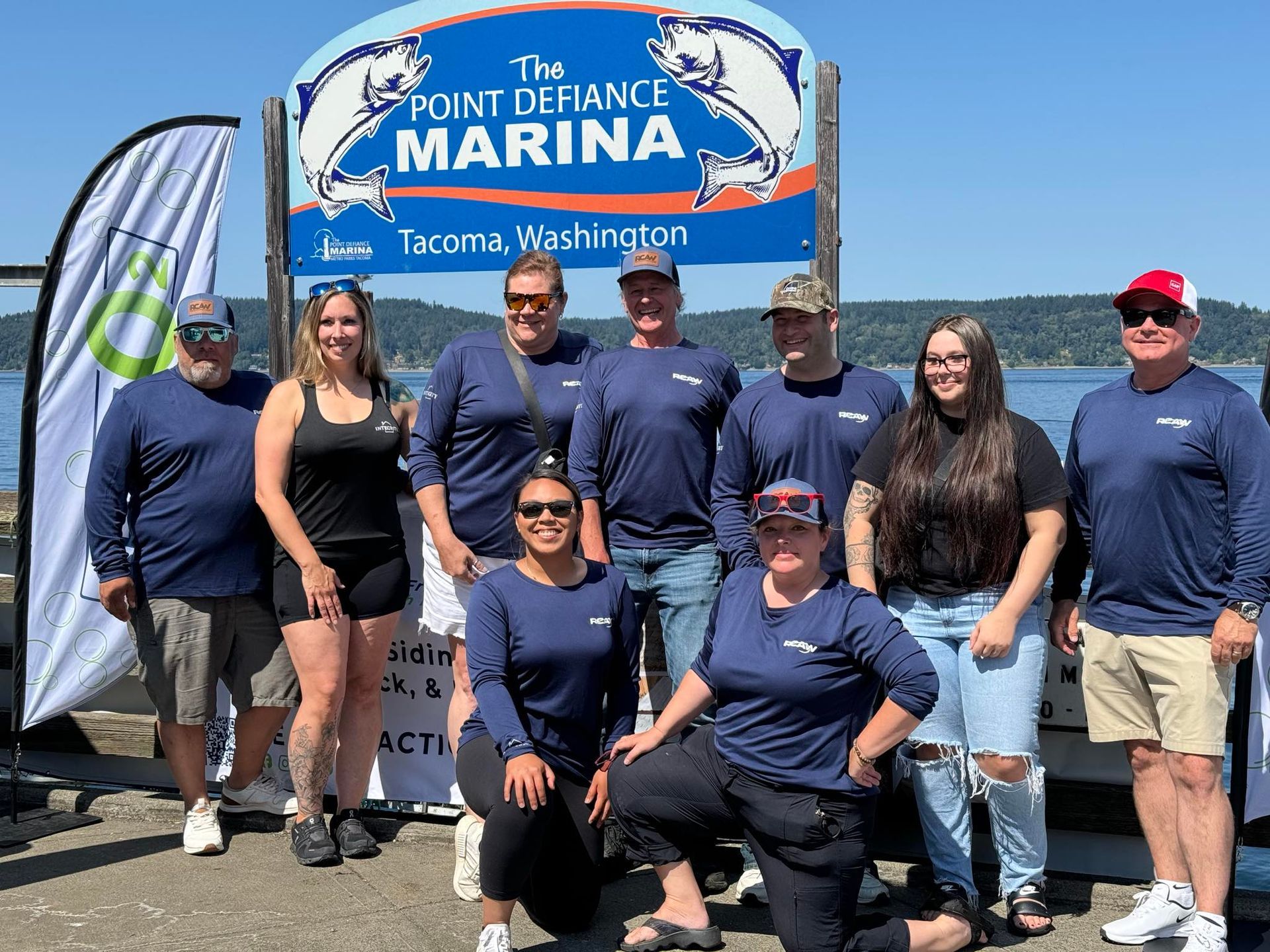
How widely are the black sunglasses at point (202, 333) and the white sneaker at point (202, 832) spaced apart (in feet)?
5.40

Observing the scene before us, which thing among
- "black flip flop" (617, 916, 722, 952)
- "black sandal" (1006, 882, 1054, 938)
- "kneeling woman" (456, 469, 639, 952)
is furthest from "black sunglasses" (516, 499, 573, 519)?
"black sandal" (1006, 882, 1054, 938)

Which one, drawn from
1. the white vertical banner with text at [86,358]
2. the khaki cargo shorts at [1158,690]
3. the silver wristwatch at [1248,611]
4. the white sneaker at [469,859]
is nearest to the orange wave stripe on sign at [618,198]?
the white vertical banner with text at [86,358]

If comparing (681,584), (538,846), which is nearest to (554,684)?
(538,846)

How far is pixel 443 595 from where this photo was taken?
4375 millimetres

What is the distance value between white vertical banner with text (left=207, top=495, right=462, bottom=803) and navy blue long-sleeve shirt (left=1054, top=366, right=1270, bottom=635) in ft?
8.13

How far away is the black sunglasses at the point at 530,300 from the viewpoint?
4184mm

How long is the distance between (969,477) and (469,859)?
1969 millimetres

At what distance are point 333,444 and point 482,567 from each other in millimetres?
647

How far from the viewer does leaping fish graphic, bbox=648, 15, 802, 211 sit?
4.70 m

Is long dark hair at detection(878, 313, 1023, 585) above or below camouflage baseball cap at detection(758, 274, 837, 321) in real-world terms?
below

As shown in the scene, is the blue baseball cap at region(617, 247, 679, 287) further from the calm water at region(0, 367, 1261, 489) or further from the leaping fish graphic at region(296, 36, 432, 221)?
the leaping fish graphic at region(296, 36, 432, 221)

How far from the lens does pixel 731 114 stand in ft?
15.6

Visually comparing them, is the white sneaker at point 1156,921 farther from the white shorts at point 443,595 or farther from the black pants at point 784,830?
the white shorts at point 443,595

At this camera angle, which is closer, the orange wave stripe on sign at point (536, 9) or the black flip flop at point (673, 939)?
the black flip flop at point (673, 939)
